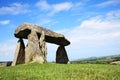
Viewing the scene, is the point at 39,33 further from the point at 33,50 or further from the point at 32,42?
the point at 33,50

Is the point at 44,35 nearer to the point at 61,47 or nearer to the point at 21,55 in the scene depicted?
the point at 21,55

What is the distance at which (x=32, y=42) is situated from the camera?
31.7 metres

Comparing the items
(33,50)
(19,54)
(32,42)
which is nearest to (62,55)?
(19,54)

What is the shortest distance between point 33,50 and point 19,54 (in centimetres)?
396

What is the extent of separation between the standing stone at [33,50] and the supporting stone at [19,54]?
1.58 metres

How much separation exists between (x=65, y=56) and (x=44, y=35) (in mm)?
8717

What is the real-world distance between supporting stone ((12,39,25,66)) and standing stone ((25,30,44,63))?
1581 mm

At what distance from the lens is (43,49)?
107 ft

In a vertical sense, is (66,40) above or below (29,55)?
above

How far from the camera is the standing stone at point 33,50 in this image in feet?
98.4

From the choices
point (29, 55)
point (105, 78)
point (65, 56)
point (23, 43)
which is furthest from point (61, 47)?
point (105, 78)

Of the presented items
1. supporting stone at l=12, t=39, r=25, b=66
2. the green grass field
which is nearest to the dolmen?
supporting stone at l=12, t=39, r=25, b=66

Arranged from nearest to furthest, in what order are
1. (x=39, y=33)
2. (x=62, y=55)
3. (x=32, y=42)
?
(x=32, y=42)
(x=39, y=33)
(x=62, y=55)

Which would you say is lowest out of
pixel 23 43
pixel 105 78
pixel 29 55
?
pixel 105 78
